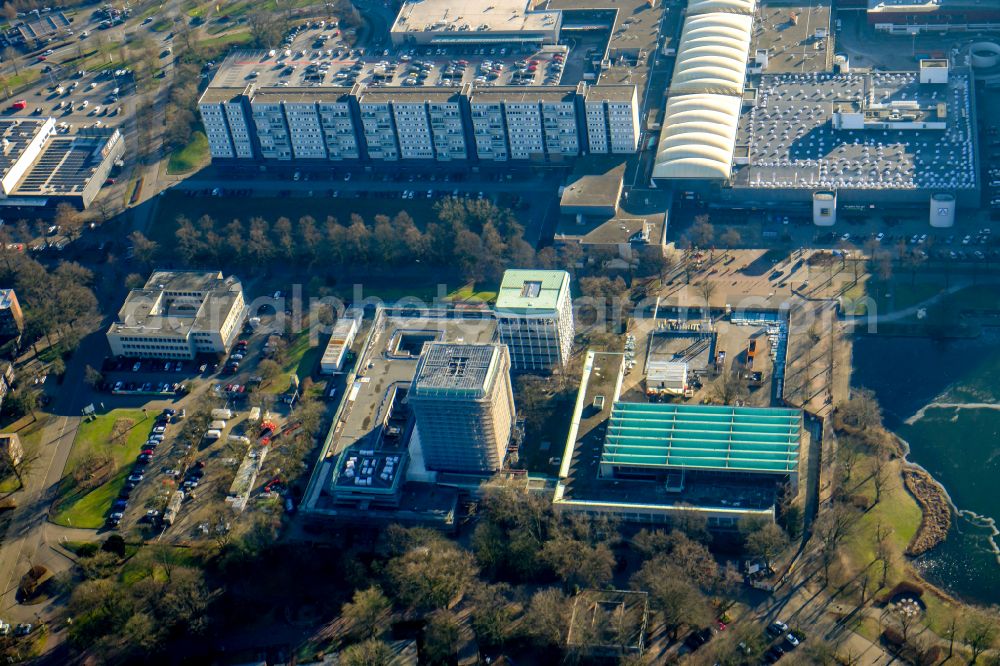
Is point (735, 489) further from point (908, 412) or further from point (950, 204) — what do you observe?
point (950, 204)

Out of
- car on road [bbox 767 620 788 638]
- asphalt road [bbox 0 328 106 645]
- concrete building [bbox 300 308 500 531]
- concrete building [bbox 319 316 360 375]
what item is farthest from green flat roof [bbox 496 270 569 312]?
asphalt road [bbox 0 328 106 645]

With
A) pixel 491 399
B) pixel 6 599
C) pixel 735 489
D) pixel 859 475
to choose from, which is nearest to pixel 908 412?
pixel 859 475

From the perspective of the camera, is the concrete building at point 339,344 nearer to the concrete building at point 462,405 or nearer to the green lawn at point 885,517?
the concrete building at point 462,405

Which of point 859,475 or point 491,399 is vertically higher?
point 491,399

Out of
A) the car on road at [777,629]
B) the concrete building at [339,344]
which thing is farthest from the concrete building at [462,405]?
the car on road at [777,629]

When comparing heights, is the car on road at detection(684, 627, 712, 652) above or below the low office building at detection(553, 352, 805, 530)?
below

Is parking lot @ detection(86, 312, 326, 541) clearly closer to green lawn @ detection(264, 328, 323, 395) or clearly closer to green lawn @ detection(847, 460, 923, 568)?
green lawn @ detection(264, 328, 323, 395)
